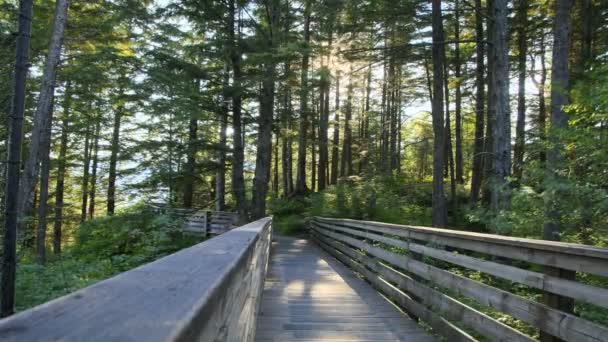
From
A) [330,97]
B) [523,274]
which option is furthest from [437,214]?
[330,97]

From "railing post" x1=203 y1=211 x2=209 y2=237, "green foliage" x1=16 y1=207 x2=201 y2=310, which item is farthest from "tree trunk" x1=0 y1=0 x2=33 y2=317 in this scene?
"railing post" x1=203 y1=211 x2=209 y2=237

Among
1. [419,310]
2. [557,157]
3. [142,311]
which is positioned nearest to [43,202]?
[419,310]

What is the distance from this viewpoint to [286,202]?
81.4 ft

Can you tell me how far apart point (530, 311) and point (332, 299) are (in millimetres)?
3276

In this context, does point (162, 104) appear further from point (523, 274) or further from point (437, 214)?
point (523, 274)

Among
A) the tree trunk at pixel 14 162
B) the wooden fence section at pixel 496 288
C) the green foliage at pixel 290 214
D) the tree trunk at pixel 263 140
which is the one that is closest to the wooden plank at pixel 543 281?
the wooden fence section at pixel 496 288

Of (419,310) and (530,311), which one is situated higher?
(530,311)

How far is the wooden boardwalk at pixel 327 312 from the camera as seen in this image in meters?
4.10

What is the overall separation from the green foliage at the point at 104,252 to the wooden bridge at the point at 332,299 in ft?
15.8

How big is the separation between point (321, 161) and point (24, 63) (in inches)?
798

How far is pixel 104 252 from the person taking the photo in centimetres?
1411

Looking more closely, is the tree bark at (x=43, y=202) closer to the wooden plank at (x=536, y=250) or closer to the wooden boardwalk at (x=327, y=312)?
the wooden boardwalk at (x=327, y=312)

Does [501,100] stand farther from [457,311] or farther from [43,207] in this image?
[43,207]

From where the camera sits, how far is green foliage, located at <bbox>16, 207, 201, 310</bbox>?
8.31 metres
